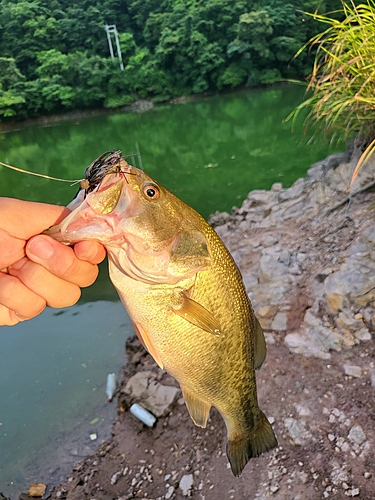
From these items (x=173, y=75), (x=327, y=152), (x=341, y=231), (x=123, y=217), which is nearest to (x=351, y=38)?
(x=341, y=231)

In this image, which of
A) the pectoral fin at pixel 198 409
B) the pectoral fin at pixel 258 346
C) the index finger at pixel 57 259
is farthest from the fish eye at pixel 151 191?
the pectoral fin at pixel 198 409

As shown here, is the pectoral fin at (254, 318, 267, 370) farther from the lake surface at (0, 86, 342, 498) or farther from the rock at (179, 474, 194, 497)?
the lake surface at (0, 86, 342, 498)

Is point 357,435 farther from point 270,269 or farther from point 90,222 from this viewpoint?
point 90,222

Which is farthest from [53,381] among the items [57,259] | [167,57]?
[167,57]

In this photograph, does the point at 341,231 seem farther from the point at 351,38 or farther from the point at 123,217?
the point at 123,217

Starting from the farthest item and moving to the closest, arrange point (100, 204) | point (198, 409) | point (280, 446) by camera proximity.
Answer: point (280, 446) < point (198, 409) < point (100, 204)

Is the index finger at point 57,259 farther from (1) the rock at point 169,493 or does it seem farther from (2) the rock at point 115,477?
(2) the rock at point 115,477
